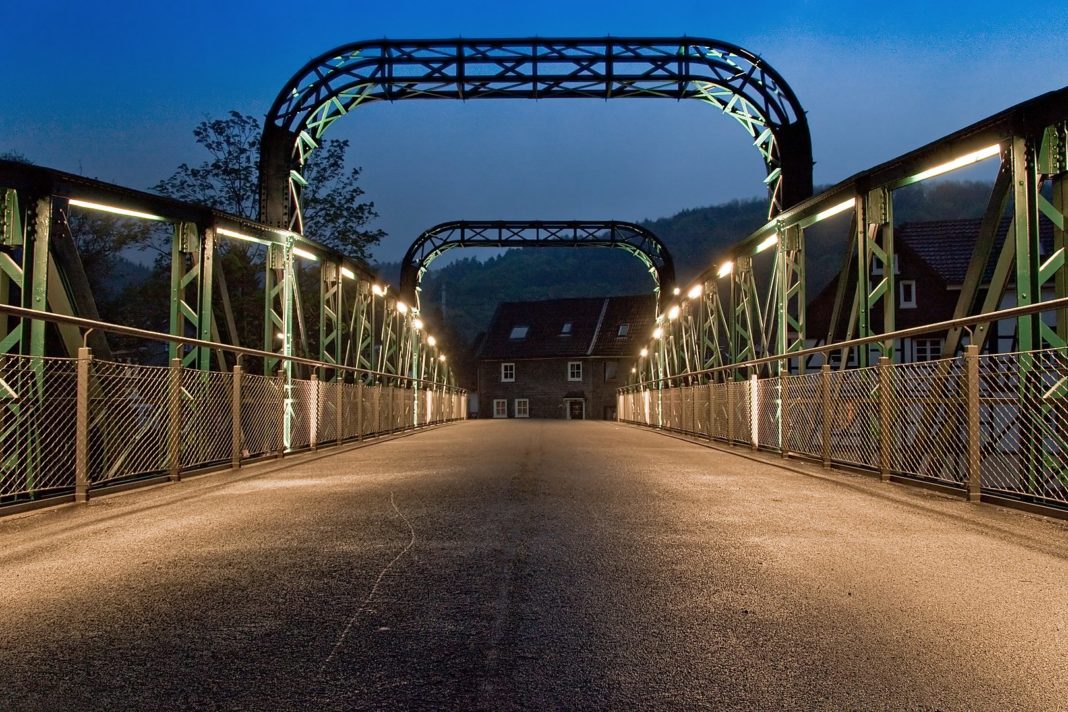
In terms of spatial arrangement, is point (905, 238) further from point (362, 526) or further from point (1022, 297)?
point (362, 526)

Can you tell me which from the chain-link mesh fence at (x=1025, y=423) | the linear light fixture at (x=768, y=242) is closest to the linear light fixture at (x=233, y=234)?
Answer: the linear light fixture at (x=768, y=242)

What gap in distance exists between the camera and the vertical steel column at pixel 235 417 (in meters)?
9.16

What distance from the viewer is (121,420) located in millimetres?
7219

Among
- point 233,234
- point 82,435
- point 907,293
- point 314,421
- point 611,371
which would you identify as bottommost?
point 314,421

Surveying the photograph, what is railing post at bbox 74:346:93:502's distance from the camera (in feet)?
20.8

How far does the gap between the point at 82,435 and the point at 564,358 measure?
5001 cm

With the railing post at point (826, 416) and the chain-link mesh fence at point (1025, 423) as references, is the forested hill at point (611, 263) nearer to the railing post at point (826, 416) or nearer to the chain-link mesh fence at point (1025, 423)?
the railing post at point (826, 416)

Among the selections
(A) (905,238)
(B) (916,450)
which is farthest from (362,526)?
(A) (905,238)

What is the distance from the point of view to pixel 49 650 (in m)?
2.74

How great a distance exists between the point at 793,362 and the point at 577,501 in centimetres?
2220

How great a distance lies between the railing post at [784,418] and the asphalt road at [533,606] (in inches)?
187

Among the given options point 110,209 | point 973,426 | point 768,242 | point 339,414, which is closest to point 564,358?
point 768,242

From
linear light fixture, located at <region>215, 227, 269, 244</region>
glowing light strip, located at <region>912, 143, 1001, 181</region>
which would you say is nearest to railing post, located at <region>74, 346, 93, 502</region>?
linear light fixture, located at <region>215, 227, 269, 244</region>

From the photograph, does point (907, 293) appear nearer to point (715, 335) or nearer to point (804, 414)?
point (715, 335)
